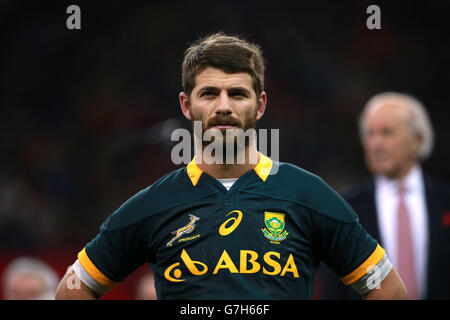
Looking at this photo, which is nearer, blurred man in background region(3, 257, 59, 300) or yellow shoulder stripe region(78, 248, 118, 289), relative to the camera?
yellow shoulder stripe region(78, 248, 118, 289)

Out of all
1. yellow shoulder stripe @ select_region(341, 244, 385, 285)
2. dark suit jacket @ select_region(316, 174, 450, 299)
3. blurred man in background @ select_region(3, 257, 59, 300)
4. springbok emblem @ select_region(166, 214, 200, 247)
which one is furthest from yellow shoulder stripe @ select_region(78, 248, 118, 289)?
blurred man in background @ select_region(3, 257, 59, 300)

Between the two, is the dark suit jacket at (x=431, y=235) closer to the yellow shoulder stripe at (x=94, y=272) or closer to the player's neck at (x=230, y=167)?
the player's neck at (x=230, y=167)

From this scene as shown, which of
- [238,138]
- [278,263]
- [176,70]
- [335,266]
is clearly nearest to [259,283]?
[278,263]

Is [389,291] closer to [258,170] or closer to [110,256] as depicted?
[258,170]

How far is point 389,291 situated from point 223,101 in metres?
0.93

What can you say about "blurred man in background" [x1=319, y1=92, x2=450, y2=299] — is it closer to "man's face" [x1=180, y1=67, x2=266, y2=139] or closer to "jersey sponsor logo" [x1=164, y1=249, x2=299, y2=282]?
"jersey sponsor logo" [x1=164, y1=249, x2=299, y2=282]

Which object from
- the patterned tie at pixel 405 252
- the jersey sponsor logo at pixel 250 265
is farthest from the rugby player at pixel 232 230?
the patterned tie at pixel 405 252

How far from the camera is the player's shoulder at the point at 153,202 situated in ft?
9.17

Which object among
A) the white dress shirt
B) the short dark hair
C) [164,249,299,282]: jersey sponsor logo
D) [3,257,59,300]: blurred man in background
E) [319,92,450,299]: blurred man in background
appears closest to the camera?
[164,249,299,282]: jersey sponsor logo

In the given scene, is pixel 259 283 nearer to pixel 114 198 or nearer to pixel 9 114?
pixel 114 198

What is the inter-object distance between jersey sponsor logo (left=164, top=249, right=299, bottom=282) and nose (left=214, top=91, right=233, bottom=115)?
0.51 metres

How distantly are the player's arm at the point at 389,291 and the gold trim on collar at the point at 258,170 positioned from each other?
587mm

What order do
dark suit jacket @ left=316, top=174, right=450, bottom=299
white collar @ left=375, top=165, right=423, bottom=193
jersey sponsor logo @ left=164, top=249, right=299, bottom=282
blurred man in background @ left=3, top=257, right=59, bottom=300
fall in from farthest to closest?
blurred man in background @ left=3, top=257, right=59, bottom=300 < white collar @ left=375, top=165, right=423, bottom=193 < dark suit jacket @ left=316, top=174, right=450, bottom=299 < jersey sponsor logo @ left=164, top=249, right=299, bottom=282

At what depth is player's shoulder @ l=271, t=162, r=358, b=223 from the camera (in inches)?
108
